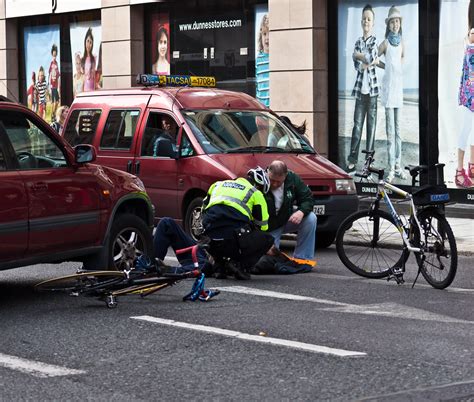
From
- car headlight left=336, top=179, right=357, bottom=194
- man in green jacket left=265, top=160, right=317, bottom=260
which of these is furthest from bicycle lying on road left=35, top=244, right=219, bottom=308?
car headlight left=336, top=179, right=357, bottom=194

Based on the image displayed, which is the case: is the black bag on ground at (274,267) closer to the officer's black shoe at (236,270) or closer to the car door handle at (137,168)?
the officer's black shoe at (236,270)

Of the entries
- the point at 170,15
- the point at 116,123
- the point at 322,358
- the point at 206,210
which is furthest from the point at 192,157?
the point at 170,15

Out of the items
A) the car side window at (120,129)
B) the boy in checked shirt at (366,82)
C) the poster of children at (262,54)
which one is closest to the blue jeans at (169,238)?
the car side window at (120,129)

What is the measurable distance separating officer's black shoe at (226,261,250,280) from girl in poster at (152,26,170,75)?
12.8 meters

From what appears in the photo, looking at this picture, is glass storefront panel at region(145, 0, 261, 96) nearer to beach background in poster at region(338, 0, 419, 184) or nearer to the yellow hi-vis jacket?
beach background in poster at region(338, 0, 419, 184)

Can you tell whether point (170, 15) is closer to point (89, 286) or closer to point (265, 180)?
point (265, 180)

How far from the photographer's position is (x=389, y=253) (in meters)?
11.4

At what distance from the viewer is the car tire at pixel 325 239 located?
556 inches

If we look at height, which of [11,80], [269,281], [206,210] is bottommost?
[269,281]

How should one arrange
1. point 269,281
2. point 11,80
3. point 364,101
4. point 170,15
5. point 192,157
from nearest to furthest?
1. point 269,281
2. point 192,157
3. point 364,101
4. point 170,15
5. point 11,80

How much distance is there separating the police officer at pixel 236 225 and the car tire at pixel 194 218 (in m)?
2.31

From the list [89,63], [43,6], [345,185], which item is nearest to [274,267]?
[345,185]

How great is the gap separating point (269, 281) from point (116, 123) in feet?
15.0

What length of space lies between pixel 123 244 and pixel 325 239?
3965 millimetres
